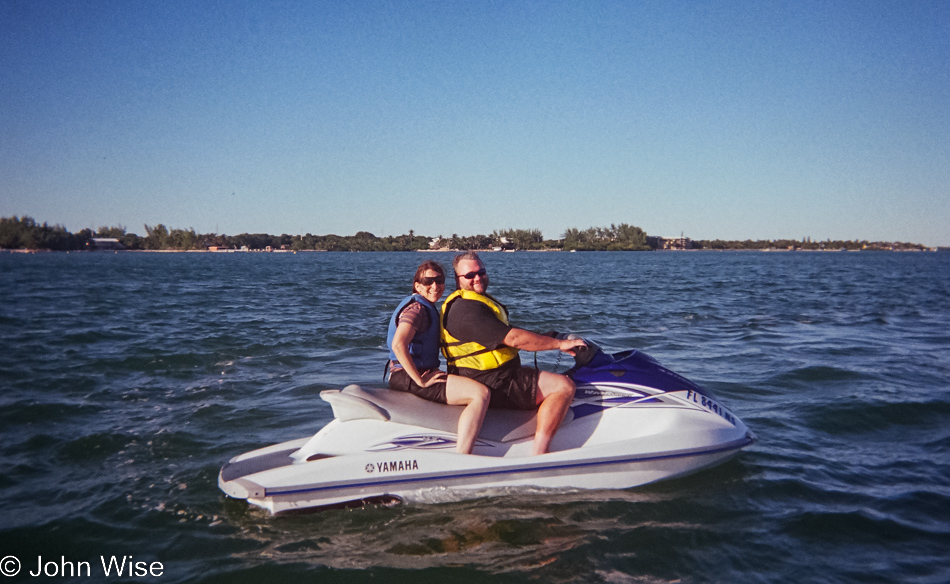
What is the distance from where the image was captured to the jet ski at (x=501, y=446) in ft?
14.8

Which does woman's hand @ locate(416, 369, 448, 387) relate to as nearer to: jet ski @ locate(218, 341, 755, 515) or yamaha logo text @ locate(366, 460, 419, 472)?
jet ski @ locate(218, 341, 755, 515)

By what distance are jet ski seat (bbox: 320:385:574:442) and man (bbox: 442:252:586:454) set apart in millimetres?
136

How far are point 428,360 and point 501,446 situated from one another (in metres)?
0.95

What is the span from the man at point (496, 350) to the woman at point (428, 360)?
0.13m

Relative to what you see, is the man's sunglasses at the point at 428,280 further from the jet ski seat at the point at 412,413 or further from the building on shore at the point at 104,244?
the building on shore at the point at 104,244

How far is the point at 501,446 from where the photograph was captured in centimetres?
483

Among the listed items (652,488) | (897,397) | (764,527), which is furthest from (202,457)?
(897,397)

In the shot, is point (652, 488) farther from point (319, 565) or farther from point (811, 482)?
point (319, 565)

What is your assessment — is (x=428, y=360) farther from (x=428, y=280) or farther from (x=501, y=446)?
(x=501, y=446)

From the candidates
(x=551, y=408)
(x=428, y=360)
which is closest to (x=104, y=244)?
(x=428, y=360)

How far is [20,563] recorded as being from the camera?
4051 mm

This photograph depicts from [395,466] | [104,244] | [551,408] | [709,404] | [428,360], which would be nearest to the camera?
[395,466]

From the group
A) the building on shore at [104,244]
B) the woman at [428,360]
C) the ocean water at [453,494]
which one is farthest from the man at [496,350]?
the building on shore at [104,244]

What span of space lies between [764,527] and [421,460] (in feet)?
9.06
